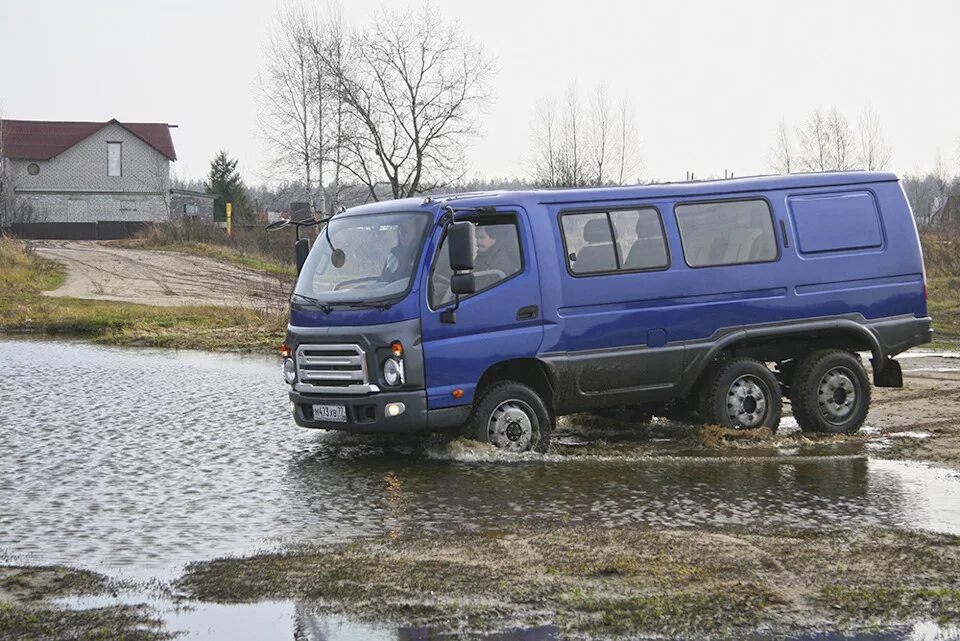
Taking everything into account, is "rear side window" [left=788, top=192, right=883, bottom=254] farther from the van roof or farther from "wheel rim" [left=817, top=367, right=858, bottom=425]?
"wheel rim" [left=817, top=367, right=858, bottom=425]

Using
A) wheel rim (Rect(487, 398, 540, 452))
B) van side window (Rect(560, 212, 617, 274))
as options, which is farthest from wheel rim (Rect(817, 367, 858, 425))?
wheel rim (Rect(487, 398, 540, 452))

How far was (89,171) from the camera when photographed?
77625 millimetres

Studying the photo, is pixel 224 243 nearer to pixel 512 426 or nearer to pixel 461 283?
pixel 512 426

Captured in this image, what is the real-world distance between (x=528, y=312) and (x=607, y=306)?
2.79 ft

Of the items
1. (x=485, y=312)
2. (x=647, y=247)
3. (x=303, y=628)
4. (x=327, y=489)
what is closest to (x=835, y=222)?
(x=647, y=247)

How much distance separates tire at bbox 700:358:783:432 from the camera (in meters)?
12.9

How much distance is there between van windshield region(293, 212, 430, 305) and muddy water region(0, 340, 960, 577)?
1541 millimetres

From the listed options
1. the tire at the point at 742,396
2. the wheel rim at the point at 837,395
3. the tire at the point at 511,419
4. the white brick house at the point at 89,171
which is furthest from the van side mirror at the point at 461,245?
the white brick house at the point at 89,171

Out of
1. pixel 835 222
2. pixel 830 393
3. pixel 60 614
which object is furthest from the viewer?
pixel 830 393

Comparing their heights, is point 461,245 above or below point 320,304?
above

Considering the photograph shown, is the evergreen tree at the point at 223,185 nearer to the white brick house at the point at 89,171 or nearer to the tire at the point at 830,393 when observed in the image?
the white brick house at the point at 89,171

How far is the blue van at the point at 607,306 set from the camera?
38.0 feet

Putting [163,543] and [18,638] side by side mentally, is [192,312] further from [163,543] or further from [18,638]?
[18,638]

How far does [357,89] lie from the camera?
53.6 m
